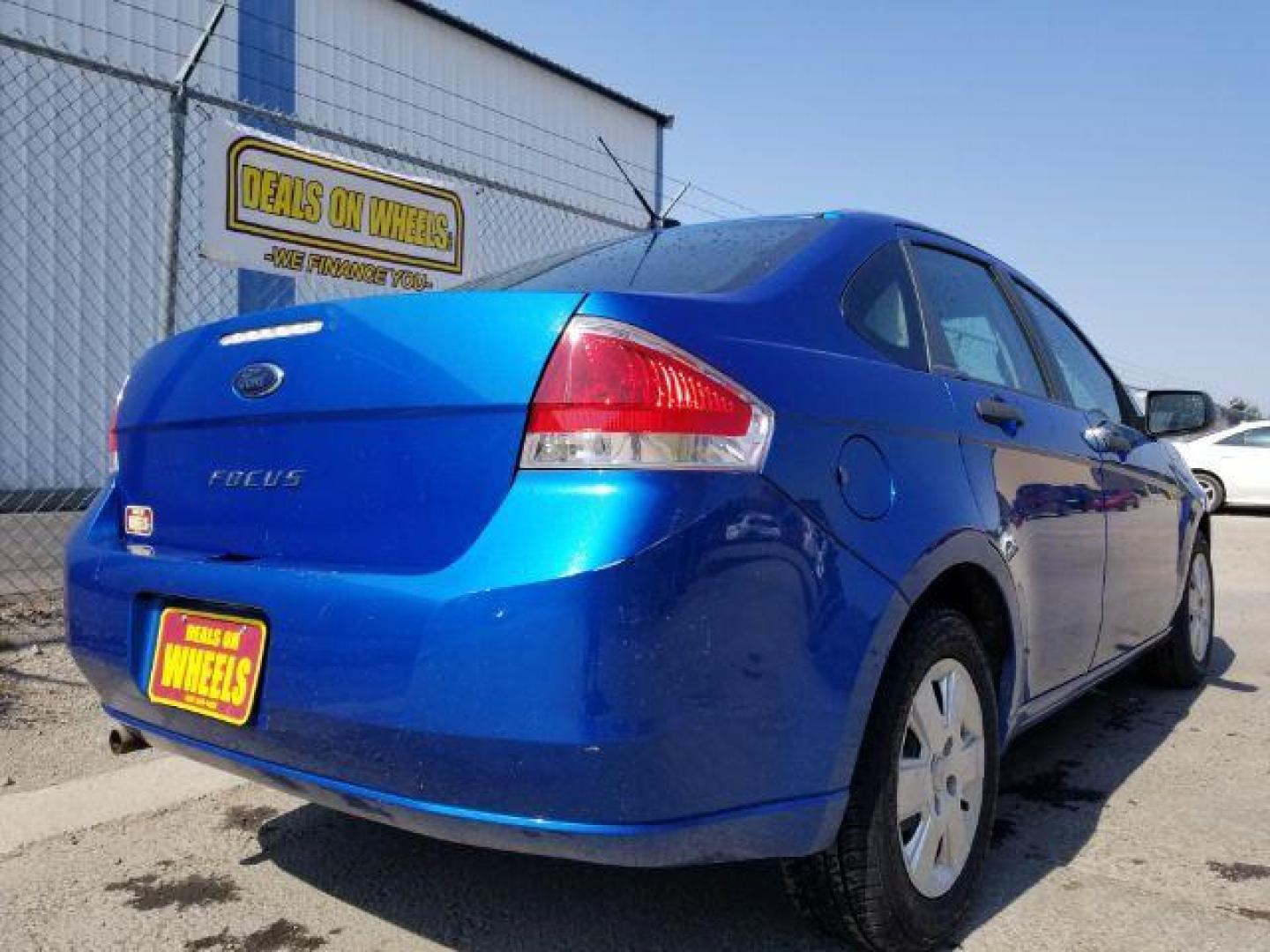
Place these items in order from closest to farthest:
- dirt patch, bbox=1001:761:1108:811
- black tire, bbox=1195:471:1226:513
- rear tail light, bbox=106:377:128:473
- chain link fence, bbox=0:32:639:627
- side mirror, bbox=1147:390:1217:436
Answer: rear tail light, bbox=106:377:128:473, dirt patch, bbox=1001:761:1108:811, side mirror, bbox=1147:390:1217:436, chain link fence, bbox=0:32:639:627, black tire, bbox=1195:471:1226:513

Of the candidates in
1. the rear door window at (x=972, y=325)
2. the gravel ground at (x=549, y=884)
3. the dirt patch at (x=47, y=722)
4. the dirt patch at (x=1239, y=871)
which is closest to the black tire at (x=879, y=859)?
the gravel ground at (x=549, y=884)

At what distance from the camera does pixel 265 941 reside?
217 centimetres

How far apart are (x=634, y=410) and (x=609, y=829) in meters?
0.65

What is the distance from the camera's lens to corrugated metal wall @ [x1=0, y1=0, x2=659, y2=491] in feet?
26.0

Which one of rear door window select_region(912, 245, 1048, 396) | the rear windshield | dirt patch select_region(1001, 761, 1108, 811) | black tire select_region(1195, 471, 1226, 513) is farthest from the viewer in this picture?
black tire select_region(1195, 471, 1226, 513)

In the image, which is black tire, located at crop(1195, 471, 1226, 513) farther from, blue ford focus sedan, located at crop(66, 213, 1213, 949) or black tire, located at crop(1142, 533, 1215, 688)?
blue ford focus sedan, located at crop(66, 213, 1213, 949)

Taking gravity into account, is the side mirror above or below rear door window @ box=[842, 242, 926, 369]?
below

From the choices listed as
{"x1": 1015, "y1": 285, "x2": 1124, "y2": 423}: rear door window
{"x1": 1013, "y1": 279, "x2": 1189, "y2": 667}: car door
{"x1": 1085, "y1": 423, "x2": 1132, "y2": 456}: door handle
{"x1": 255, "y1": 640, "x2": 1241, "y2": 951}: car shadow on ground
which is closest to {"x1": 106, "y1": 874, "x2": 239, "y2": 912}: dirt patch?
{"x1": 255, "y1": 640, "x2": 1241, "y2": 951}: car shadow on ground

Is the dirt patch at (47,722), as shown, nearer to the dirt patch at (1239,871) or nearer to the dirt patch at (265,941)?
the dirt patch at (265,941)

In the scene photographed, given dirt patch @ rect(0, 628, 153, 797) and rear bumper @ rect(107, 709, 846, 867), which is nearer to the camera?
rear bumper @ rect(107, 709, 846, 867)

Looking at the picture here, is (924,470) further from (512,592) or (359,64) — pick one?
(359,64)

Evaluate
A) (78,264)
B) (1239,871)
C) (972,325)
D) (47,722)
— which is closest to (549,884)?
(1239,871)

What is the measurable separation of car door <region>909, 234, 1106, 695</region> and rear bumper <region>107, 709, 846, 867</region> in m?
0.91

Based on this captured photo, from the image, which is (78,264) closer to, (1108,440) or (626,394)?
(1108,440)
